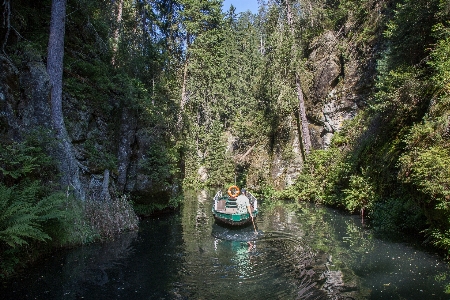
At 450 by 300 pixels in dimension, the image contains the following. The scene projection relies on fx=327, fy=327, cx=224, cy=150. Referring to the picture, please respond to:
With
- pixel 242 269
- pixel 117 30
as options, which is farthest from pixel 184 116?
pixel 242 269

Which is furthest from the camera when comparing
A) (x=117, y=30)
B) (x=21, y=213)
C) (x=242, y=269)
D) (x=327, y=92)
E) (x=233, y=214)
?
(x=327, y=92)

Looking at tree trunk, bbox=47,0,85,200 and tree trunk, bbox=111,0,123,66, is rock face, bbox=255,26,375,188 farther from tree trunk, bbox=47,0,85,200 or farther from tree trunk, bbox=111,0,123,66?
tree trunk, bbox=47,0,85,200

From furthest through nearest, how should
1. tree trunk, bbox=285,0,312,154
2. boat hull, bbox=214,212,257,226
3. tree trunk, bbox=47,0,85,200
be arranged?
tree trunk, bbox=285,0,312,154, boat hull, bbox=214,212,257,226, tree trunk, bbox=47,0,85,200

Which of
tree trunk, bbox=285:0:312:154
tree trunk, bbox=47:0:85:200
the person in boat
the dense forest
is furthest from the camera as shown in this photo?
tree trunk, bbox=285:0:312:154

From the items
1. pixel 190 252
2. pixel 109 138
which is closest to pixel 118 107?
pixel 109 138

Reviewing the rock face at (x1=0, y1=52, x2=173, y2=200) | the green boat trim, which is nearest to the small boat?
the green boat trim

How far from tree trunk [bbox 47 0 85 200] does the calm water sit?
259cm

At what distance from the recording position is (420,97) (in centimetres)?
1226

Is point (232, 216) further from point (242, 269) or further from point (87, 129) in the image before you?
point (87, 129)

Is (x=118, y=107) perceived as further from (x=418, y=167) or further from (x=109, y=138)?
(x=418, y=167)

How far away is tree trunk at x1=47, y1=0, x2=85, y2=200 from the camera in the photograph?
37.9 feet

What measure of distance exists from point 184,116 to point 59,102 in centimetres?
1034

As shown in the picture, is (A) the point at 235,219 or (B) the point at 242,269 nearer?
(B) the point at 242,269

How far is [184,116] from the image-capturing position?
865 inches
